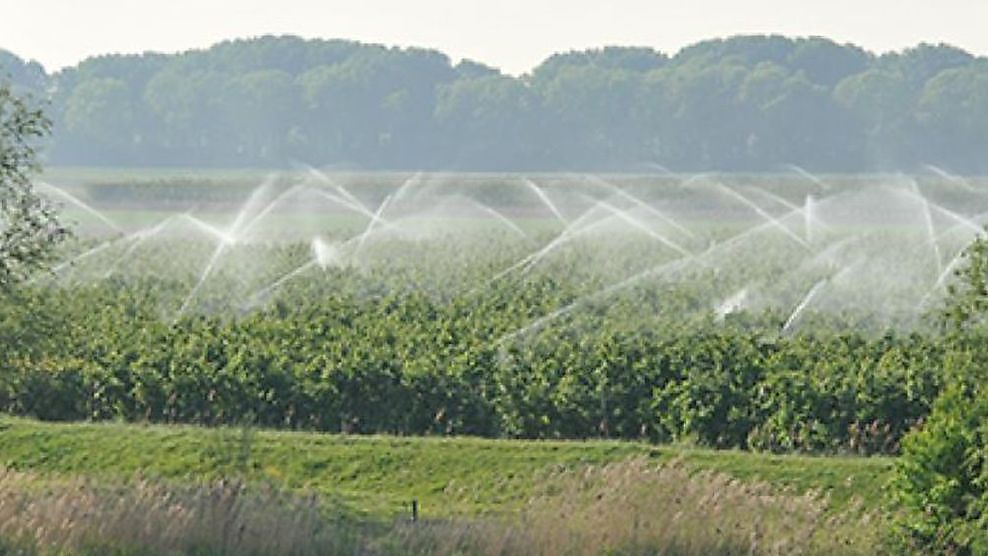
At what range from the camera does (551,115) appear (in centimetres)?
15025

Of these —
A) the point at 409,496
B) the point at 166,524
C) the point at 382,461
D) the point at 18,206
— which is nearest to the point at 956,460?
the point at 409,496

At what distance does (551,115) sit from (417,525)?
429 ft

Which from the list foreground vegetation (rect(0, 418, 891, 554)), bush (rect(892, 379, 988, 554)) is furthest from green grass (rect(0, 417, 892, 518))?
bush (rect(892, 379, 988, 554))

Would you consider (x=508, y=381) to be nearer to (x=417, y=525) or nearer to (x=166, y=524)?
(x=417, y=525)

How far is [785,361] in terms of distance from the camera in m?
31.1

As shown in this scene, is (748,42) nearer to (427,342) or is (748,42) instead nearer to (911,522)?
(427,342)

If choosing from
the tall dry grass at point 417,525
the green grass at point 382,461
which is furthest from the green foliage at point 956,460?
the green grass at point 382,461

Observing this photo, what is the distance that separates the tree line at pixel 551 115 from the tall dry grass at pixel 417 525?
116699 millimetres

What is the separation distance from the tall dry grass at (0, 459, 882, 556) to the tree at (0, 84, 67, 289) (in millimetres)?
2926

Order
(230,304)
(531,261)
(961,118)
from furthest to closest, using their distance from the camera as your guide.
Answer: (961,118)
(531,261)
(230,304)

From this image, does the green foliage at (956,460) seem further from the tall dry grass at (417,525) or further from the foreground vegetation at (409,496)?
the foreground vegetation at (409,496)

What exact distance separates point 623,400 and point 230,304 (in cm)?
1359

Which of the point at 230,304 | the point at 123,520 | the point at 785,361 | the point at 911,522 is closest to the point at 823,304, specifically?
the point at 785,361

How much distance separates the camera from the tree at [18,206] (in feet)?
77.4
